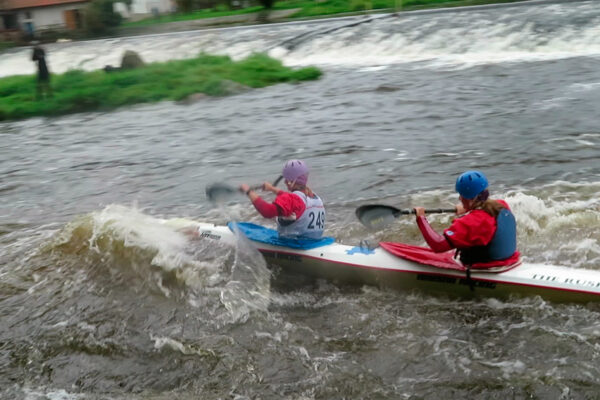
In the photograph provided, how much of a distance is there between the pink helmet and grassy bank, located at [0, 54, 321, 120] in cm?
1125

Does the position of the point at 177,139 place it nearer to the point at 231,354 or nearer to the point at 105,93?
the point at 105,93

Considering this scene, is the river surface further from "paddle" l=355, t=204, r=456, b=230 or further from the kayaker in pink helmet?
"paddle" l=355, t=204, r=456, b=230

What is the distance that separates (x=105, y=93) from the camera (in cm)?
1722

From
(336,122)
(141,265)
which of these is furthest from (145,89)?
(141,265)

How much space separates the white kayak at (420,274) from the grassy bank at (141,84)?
11232 mm

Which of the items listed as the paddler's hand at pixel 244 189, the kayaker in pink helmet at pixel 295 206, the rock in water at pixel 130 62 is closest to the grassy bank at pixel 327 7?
the rock in water at pixel 130 62

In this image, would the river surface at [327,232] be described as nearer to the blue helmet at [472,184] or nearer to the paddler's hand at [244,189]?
the paddler's hand at [244,189]

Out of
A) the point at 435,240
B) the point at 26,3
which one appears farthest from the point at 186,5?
the point at 435,240

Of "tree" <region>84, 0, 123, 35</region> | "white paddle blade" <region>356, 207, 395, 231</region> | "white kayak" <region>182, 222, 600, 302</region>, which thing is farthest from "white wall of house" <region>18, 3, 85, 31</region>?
"white paddle blade" <region>356, 207, 395, 231</region>

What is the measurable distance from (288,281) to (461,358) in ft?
6.27

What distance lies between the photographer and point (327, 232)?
288 inches

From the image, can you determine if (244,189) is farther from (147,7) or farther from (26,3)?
(26,3)

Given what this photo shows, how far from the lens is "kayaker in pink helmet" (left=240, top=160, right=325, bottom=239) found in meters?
5.68

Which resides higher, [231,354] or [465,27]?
[465,27]
